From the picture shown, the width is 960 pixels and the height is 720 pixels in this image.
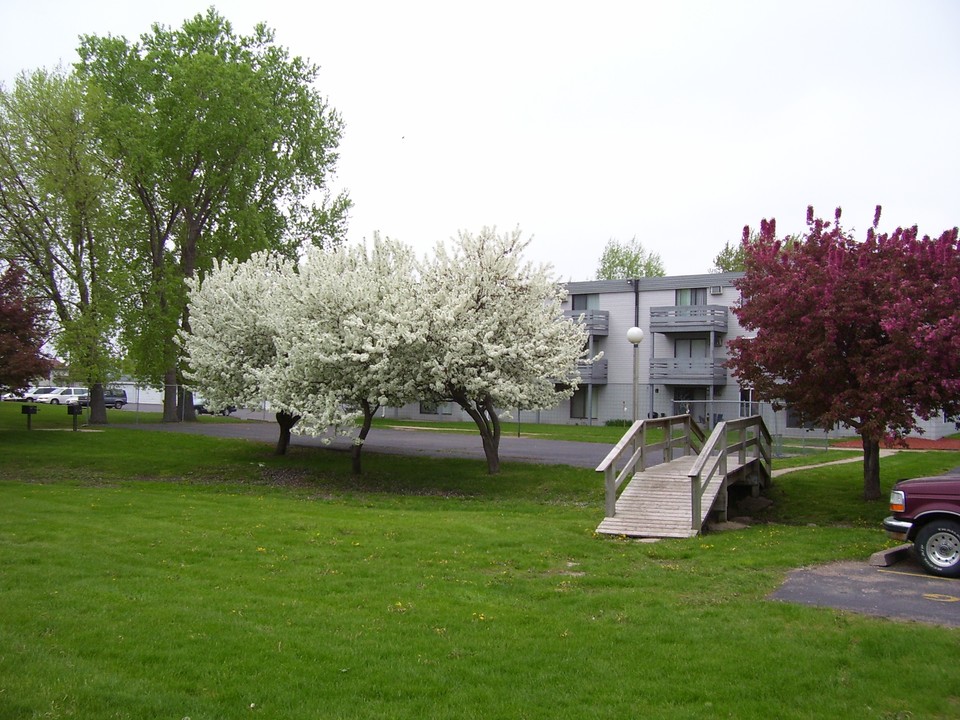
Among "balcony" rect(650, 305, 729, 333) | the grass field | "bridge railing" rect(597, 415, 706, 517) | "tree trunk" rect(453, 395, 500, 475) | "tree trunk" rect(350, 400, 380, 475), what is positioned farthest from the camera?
"balcony" rect(650, 305, 729, 333)

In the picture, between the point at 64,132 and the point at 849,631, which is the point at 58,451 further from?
the point at 849,631

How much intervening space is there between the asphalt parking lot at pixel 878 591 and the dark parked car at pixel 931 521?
9.9 inches

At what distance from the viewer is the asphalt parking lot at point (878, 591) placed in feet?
28.0

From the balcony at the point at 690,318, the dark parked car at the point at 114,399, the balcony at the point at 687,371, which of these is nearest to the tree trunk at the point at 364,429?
the balcony at the point at 687,371

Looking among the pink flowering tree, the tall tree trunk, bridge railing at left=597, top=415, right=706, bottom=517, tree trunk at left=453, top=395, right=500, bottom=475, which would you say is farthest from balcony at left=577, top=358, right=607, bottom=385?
the pink flowering tree

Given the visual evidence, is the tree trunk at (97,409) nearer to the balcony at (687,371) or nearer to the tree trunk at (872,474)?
the balcony at (687,371)

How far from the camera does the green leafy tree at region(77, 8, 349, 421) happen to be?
35219 mm

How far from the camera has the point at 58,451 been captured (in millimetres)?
27344

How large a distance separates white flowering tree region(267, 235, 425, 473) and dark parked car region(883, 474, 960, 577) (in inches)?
461

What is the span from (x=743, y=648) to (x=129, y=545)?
826 cm

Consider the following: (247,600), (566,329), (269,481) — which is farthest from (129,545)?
(566,329)

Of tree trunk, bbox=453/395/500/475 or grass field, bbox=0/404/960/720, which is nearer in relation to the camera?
grass field, bbox=0/404/960/720

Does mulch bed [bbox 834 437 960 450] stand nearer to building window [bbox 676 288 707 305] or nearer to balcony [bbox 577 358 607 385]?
building window [bbox 676 288 707 305]

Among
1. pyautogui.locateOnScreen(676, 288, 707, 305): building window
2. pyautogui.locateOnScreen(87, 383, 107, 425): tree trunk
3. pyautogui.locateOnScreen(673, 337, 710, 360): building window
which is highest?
pyautogui.locateOnScreen(676, 288, 707, 305): building window
